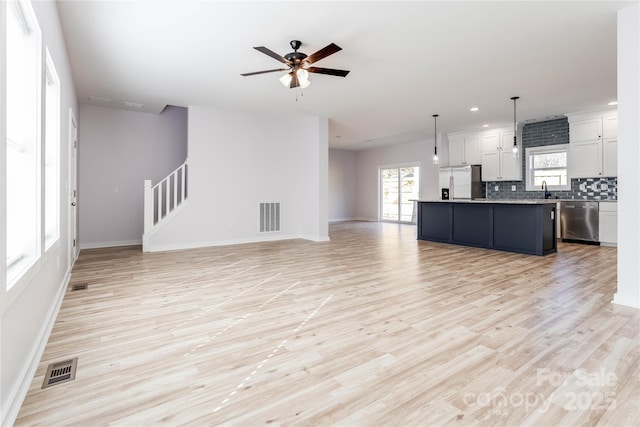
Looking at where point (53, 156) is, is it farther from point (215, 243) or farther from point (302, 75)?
point (215, 243)

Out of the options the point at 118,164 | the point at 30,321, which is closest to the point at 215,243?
the point at 118,164

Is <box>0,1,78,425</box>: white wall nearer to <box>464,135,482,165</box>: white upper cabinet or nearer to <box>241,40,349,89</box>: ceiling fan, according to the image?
<box>241,40,349,89</box>: ceiling fan

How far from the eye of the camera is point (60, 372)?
1898 millimetres

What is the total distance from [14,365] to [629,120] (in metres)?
4.73

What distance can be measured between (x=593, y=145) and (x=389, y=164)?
5736 mm

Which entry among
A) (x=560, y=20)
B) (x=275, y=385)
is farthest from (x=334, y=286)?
(x=560, y=20)

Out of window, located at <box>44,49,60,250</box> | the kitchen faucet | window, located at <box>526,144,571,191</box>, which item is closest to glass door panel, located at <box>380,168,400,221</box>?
window, located at <box>526,144,571,191</box>

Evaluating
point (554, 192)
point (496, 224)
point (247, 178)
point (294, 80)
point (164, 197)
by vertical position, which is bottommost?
point (496, 224)

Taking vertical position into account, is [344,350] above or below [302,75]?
below

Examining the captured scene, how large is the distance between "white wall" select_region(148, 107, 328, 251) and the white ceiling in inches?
23.9

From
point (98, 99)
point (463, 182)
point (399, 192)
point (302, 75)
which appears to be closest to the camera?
point (302, 75)

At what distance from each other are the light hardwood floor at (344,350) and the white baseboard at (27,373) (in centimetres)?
4

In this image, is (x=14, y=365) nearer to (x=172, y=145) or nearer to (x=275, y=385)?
(x=275, y=385)

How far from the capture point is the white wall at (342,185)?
1236 cm
